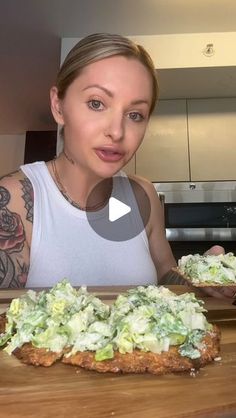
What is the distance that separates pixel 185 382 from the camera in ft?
1.31

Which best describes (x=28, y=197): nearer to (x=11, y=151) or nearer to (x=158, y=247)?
(x=158, y=247)

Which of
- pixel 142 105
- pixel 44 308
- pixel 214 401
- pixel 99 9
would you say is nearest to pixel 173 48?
pixel 99 9

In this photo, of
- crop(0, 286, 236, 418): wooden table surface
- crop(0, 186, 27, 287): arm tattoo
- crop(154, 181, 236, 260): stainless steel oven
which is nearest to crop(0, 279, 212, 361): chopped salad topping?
crop(0, 286, 236, 418): wooden table surface

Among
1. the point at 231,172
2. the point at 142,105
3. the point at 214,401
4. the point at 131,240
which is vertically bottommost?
the point at 214,401

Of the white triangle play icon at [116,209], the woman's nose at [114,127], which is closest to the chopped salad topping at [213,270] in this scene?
the white triangle play icon at [116,209]

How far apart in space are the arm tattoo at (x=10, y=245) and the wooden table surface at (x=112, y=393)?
0.29 metres

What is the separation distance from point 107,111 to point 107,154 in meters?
0.08

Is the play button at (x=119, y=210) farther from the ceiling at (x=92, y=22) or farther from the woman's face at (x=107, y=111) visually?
the ceiling at (x=92, y=22)

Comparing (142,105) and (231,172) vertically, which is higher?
(231,172)

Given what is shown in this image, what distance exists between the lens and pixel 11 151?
4.77 meters

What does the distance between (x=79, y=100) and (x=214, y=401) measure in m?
0.58

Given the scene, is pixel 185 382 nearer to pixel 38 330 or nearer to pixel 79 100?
pixel 38 330

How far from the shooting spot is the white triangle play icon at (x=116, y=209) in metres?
0.93

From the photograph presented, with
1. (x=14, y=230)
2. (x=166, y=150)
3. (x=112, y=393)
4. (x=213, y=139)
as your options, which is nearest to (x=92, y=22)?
(x=166, y=150)
